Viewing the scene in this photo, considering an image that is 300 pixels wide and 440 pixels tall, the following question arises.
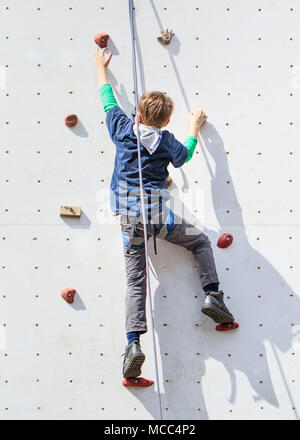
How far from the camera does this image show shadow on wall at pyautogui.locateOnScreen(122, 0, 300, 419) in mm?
1811

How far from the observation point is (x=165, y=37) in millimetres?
1878

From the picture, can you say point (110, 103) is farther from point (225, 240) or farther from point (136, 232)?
point (225, 240)

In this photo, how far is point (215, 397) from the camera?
1806 millimetres

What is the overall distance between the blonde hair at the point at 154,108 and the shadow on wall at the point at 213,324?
0.78 feet

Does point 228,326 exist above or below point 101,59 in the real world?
below

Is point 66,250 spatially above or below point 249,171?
below

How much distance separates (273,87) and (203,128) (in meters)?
0.30

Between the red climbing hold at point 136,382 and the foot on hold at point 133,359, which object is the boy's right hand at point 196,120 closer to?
the foot on hold at point 133,359

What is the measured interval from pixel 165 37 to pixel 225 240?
771 mm

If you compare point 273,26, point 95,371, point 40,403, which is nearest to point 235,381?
point 95,371

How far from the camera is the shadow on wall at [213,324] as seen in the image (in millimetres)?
1811

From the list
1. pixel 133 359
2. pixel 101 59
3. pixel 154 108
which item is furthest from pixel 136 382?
pixel 101 59

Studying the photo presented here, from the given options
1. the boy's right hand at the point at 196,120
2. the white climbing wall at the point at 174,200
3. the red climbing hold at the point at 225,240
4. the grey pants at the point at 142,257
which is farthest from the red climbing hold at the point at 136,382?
the boy's right hand at the point at 196,120

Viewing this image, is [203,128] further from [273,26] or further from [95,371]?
[95,371]
